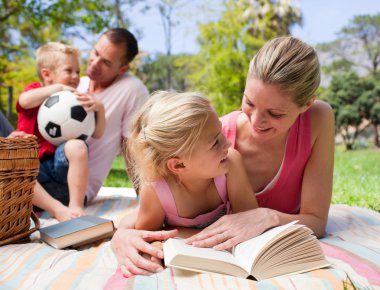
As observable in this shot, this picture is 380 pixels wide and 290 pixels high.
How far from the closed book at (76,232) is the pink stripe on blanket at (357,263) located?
102cm

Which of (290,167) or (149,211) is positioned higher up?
(290,167)

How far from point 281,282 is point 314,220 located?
67cm

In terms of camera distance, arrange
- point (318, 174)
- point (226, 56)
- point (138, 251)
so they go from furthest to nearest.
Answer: point (226, 56) → point (318, 174) → point (138, 251)

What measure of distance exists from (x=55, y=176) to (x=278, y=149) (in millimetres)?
1591

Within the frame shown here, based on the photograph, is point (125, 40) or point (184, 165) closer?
point (184, 165)

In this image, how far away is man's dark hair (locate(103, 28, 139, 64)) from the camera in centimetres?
352

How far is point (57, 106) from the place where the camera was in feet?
9.52

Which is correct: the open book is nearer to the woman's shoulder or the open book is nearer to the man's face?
the woman's shoulder

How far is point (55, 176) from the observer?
3.04 m

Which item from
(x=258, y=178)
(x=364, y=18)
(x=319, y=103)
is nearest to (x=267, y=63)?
(x=319, y=103)

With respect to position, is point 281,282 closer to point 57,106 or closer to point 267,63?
point 267,63

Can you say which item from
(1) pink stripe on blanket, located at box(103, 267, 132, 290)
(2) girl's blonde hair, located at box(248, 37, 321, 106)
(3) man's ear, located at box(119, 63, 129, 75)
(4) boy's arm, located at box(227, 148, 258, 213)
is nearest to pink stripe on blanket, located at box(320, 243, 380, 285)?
(4) boy's arm, located at box(227, 148, 258, 213)

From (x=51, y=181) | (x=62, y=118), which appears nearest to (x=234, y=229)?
(x=62, y=118)

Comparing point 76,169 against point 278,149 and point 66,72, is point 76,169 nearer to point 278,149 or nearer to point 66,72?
point 66,72
